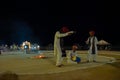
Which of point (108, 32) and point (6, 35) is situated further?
point (6, 35)

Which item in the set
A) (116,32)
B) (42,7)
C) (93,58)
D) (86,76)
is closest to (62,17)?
(42,7)

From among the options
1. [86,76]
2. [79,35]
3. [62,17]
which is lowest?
[86,76]

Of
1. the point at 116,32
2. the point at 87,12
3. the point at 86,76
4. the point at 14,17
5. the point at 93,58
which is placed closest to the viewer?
the point at 86,76

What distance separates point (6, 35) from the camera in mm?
81188

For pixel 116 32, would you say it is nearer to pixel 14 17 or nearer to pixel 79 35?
pixel 79 35

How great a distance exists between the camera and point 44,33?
80.0 metres

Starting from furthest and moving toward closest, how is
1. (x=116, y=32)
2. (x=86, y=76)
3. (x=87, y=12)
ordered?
(x=87, y=12)
(x=116, y=32)
(x=86, y=76)

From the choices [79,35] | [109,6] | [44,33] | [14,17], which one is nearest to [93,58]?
[79,35]

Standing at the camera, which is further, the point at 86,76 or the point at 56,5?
the point at 56,5

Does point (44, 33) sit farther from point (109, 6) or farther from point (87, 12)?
point (109, 6)

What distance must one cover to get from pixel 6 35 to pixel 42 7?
1366 cm

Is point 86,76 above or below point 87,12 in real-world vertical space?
below

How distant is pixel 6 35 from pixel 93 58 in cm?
6508

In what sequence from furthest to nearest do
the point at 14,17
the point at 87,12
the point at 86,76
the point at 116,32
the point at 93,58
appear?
the point at 14,17, the point at 87,12, the point at 116,32, the point at 93,58, the point at 86,76
